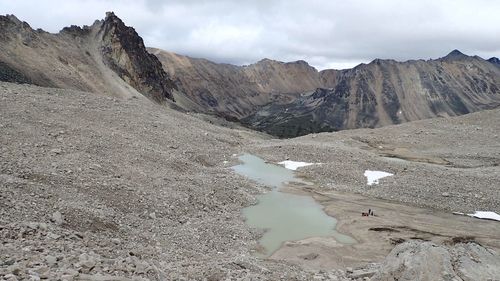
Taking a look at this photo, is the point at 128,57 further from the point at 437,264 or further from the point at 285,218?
the point at 437,264

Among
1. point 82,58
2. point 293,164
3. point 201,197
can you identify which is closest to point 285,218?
point 201,197

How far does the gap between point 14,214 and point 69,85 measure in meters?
59.4

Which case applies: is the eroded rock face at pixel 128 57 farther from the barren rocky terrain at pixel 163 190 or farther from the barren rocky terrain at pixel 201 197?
the barren rocky terrain at pixel 163 190

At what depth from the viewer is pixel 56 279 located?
39.1 feet

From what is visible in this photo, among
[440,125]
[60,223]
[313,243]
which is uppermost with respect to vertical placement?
[440,125]

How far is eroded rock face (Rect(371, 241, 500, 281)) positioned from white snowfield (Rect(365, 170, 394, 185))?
2247 centimetres

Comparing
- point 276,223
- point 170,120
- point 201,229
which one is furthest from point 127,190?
point 170,120

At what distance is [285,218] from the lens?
30.1m

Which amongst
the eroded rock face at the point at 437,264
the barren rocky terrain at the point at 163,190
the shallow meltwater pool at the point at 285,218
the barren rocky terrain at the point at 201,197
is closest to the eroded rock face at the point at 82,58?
the barren rocky terrain at the point at 201,197

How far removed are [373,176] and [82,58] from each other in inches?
2571

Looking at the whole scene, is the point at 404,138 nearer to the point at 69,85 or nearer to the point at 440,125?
the point at 440,125

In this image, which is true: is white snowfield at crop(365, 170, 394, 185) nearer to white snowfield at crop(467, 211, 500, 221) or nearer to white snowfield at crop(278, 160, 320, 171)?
white snowfield at crop(278, 160, 320, 171)

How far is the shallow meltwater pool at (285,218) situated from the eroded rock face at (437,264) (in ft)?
25.0

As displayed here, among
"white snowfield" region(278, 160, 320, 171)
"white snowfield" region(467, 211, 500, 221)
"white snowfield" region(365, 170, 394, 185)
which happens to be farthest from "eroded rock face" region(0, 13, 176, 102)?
"white snowfield" region(467, 211, 500, 221)
